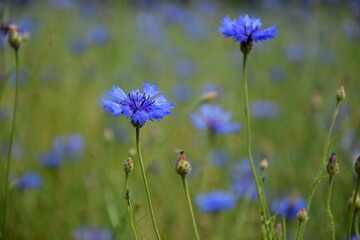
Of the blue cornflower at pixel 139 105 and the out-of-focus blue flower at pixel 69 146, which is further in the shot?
the out-of-focus blue flower at pixel 69 146

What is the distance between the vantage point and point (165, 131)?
174cm

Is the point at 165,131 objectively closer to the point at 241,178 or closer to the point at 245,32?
the point at 241,178

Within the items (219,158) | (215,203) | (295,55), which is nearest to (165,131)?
(219,158)

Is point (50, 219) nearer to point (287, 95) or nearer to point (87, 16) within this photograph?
point (287, 95)

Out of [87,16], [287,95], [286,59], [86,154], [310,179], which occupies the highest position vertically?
[87,16]

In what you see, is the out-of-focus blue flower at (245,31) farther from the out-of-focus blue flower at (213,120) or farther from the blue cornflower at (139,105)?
the out-of-focus blue flower at (213,120)

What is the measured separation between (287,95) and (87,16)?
250 centimetres

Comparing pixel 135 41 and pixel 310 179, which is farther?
pixel 135 41

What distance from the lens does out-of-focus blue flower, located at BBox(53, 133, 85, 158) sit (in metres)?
1.33

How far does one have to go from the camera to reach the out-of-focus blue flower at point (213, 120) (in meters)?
1.13

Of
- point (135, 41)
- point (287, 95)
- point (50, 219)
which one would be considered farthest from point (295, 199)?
point (135, 41)

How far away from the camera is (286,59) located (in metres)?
3.11

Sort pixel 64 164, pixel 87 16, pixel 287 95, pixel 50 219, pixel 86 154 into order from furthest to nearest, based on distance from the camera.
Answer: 1. pixel 87 16
2. pixel 287 95
3. pixel 86 154
4. pixel 64 164
5. pixel 50 219

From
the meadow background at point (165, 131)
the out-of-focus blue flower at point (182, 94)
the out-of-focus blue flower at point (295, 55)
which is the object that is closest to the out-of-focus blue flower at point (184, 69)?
the meadow background at point (165, 131)
